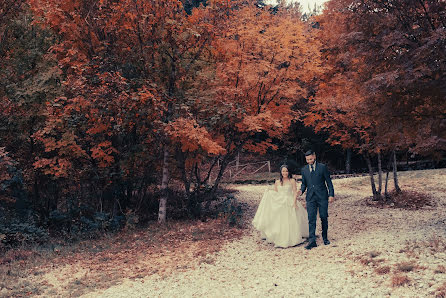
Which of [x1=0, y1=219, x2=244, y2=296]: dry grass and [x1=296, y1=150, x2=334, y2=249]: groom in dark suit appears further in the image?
[x1=296, y1=150, x2=334, y2=249]: groom in dark suit

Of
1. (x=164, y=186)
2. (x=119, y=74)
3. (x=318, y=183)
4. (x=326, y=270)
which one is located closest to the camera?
(x=326, y=270)

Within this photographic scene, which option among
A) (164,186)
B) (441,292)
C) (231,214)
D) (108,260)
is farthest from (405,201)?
(108,260)

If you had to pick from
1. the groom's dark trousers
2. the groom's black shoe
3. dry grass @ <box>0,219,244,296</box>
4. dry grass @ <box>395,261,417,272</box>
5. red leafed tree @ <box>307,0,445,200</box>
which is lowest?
dry grass @ <box>0,219,244,296</box>

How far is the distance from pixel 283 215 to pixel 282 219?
3.3 inches

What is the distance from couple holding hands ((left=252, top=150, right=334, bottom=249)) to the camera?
271 inches

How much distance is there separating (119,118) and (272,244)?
491cm

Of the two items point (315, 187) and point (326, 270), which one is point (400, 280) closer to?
point (326, 270)

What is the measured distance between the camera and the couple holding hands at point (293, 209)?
6.88m

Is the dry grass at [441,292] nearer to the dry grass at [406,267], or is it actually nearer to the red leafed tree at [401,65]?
the dry grass at [406,267]

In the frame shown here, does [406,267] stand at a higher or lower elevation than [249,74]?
lower

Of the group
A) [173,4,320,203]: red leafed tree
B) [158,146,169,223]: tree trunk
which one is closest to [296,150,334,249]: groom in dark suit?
[173,4,320,203]: red leafed tree

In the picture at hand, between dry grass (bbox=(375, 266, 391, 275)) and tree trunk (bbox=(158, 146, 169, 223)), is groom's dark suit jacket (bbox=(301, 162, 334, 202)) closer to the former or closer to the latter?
dry grass (bbox=(375, 266, 391, 275))

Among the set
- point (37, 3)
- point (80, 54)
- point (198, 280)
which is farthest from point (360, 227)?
point (37, 3)

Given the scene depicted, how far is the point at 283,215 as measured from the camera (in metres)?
7.58
